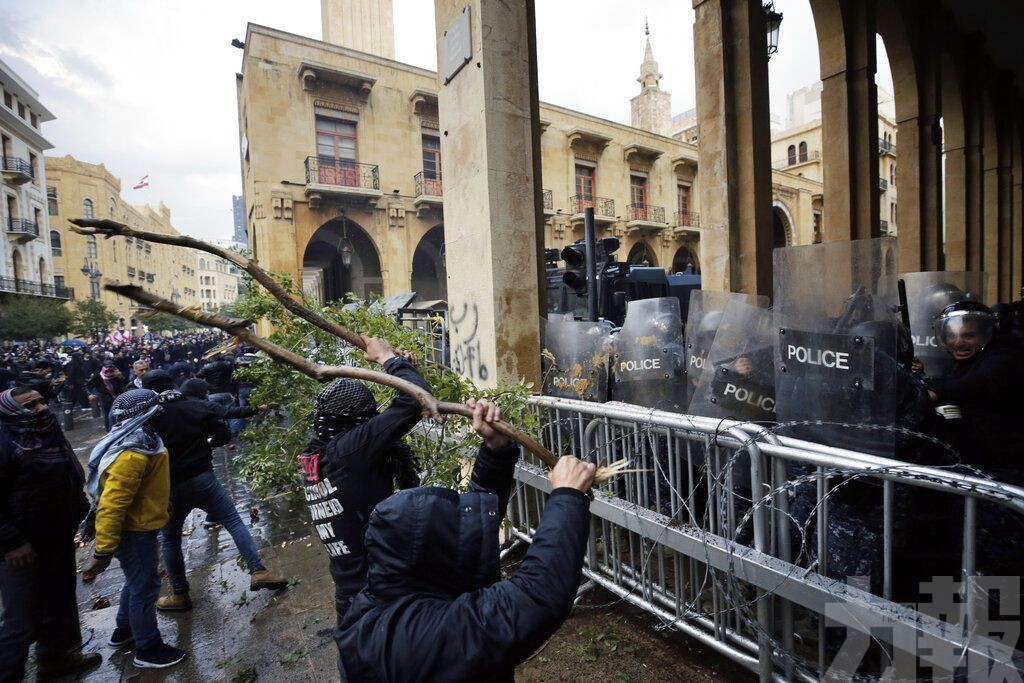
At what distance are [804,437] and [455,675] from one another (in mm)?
2136

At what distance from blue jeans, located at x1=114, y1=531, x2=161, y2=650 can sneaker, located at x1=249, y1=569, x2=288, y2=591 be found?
0.69m


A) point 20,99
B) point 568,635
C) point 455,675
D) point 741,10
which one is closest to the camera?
point 455,675

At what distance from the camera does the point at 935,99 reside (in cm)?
954

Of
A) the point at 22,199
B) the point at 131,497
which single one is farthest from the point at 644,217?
the point at 22,199

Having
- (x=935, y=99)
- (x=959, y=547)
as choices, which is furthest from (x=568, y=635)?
(x=935, y=99)

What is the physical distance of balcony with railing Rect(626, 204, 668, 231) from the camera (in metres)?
25.8

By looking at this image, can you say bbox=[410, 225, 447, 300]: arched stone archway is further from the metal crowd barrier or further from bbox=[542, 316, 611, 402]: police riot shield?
the metal crowd barrier

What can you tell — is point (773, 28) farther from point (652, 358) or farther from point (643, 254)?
point (643, 254)

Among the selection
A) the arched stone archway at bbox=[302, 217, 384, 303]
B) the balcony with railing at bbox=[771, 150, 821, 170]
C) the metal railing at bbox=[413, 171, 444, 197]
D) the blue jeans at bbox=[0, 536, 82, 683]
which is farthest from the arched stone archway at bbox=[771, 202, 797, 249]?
the blue jeans at bbox=[0, 536, 82, 683]

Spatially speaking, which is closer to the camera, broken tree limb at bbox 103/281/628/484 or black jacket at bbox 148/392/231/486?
broken tree limb at bbox 103/281/628/484

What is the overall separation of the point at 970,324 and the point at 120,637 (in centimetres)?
594

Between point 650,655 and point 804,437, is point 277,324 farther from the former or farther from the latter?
point 804,437

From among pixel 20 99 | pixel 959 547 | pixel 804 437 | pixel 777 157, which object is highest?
pixel 20 99

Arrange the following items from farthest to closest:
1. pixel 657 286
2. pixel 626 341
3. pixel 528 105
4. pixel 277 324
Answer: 1. pixel 657 286
2. pixel 528 105
3. pixel 626 341
4. pixel 277 324
